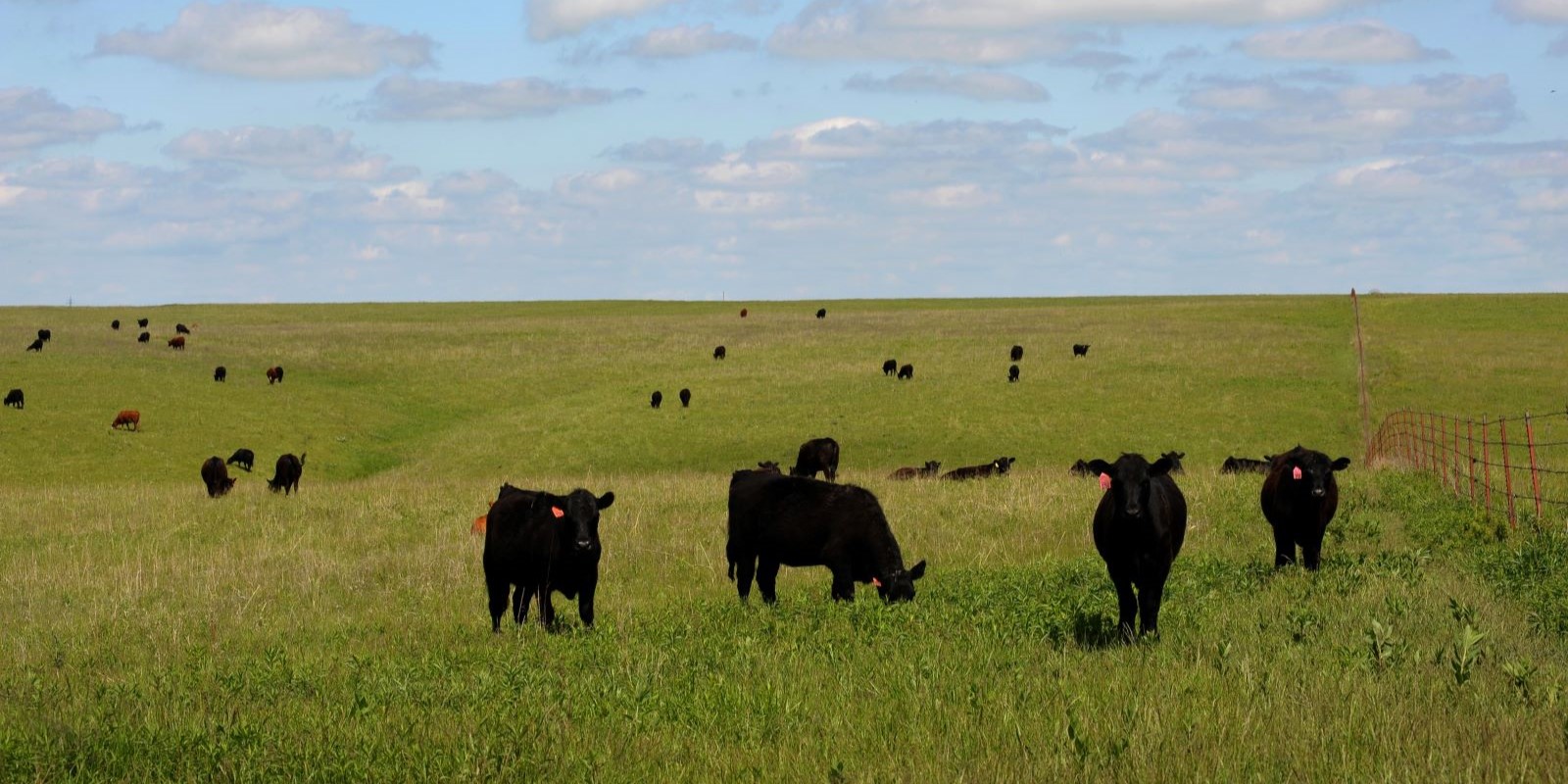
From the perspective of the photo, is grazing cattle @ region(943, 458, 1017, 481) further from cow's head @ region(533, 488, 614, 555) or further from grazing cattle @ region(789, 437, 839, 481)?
cow's head @ region(533, 488, 614, 555)

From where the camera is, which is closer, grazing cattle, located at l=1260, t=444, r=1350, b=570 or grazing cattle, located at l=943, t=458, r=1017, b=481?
grazing cattle, located at l=1260, t=444, r=1350, b=570

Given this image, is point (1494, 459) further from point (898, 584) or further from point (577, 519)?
point (577, 519)

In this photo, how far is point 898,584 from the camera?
1286cm

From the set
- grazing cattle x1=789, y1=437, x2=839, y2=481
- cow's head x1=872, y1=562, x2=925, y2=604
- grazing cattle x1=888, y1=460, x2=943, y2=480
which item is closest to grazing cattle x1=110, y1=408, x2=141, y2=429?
grazing cattle x1=789, y1=437, x2=839, y2=481

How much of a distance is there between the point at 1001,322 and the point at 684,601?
65.1 meters

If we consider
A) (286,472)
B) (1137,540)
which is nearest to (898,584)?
(1137,540)

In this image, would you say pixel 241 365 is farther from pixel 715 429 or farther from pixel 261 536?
→ pixel 261 536

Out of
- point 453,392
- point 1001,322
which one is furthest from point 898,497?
point 1001,322

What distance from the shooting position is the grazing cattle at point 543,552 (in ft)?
40.1

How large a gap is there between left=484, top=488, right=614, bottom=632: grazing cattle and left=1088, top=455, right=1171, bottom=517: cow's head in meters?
4.38

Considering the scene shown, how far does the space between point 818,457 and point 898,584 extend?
23.0 meters

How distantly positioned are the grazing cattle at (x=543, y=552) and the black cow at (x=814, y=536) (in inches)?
68.9

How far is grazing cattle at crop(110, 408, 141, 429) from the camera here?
4328 centimetres

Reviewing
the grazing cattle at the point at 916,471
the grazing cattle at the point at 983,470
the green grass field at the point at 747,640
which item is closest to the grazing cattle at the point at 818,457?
the green grass field at the point at 747,640
